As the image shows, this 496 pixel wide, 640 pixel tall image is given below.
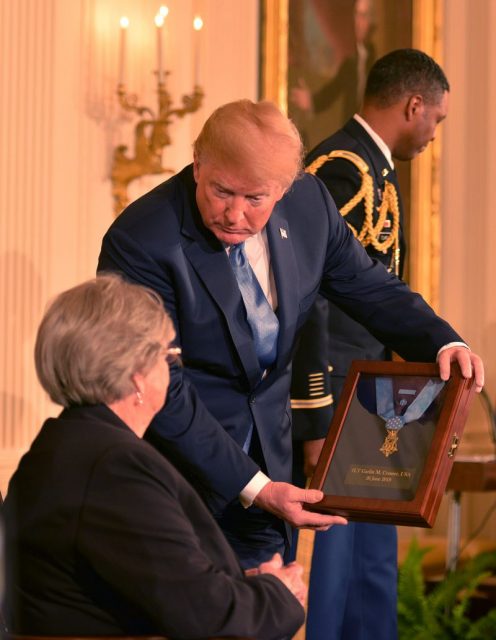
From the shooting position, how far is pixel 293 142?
2885 mm

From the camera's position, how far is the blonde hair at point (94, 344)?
7.43ft

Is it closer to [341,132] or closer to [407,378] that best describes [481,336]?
[341,132]

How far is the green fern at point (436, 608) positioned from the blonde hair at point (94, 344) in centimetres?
376

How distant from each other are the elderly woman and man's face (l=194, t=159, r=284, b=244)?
56 cm

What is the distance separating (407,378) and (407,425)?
0.12 m

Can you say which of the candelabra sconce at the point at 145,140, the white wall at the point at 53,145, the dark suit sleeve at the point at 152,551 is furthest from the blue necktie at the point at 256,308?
the candelabra sconce at the point at 145,140

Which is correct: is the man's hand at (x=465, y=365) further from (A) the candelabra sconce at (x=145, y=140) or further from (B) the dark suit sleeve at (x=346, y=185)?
(A) the candelabra sconce at (x=145, y=140)

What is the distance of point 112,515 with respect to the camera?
2096 mm

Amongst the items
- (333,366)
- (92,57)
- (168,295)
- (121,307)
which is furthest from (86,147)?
(121,307)

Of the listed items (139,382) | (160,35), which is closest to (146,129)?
(160,35)

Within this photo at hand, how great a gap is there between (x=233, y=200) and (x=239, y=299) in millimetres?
302

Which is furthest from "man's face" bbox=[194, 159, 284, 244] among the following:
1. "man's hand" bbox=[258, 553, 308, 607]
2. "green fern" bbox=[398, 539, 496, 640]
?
"green fern" bbox=[398, 539, 496, 640]

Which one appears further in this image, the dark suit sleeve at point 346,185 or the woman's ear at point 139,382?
the dark suit sleeve at point 346,185

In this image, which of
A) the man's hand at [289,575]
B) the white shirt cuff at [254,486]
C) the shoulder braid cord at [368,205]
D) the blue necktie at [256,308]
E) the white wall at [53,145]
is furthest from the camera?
the white wall at [53,145]
